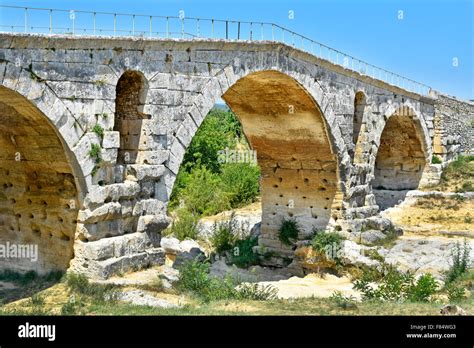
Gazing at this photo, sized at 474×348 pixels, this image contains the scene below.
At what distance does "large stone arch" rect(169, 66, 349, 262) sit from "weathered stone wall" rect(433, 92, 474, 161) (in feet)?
30.7

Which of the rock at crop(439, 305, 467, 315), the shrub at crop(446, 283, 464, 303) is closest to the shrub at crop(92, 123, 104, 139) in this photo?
the rock at crop(439, 305, 467, 315)

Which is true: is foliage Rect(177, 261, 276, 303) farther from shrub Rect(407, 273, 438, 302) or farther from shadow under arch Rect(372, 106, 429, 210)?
shadow under arch Rect(372, 106, 429, 210)

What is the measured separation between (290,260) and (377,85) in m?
6.50

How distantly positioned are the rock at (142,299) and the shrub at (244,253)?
9.33 meters

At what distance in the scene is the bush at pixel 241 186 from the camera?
27.5 m

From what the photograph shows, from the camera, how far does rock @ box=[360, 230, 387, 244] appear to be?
19.6m

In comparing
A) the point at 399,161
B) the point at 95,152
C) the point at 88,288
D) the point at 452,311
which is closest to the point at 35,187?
the point at 95,152

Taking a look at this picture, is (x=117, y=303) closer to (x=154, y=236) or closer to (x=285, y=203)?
(x=154, y=236)

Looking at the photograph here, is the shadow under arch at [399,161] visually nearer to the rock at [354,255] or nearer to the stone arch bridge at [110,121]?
the rock at [354,255]

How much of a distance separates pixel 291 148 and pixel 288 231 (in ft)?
8.70

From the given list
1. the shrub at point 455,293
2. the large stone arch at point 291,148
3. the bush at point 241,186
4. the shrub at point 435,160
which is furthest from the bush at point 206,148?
the shrub at point 455,293

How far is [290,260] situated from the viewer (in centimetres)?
2031

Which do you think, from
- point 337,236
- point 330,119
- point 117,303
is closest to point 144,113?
point 117,303

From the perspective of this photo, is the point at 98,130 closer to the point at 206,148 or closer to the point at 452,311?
the point at 452,311
